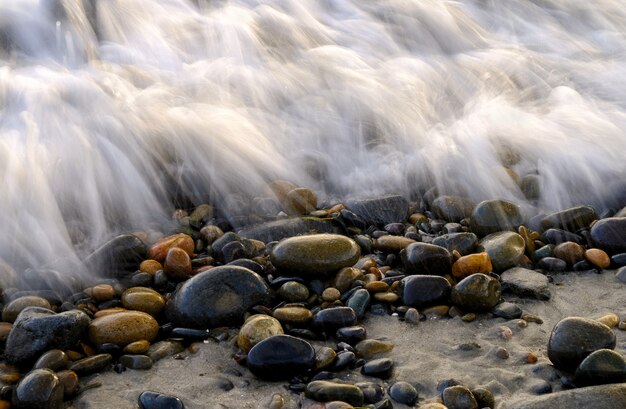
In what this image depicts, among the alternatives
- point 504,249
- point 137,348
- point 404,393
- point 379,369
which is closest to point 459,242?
point 504,249

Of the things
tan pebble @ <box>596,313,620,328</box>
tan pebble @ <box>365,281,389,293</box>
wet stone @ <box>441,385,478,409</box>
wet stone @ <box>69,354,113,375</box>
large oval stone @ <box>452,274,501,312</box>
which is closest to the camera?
wet stone @ <box>441,385,478,409</box>

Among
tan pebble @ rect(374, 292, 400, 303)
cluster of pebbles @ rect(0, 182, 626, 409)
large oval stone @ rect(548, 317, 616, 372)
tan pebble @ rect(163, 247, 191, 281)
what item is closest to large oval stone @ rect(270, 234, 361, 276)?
cluster of pebbles @ rect(0, 182, 626, 409)

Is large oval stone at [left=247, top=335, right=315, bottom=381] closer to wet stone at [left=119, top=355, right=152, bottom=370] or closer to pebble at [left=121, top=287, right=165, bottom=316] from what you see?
wet stone at [left=119, top=355, right=152, bottom=370]

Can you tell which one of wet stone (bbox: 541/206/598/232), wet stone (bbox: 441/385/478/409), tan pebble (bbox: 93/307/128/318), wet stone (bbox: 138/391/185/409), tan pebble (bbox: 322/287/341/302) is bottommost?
wet stone (bbox: 441/385/478/409)

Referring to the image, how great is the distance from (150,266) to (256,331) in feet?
2.63

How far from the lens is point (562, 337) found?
2451mm

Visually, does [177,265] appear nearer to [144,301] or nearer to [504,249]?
[144,301]

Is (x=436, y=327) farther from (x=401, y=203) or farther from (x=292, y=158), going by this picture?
(x=292, y=158)

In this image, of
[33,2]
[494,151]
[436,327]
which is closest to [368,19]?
[494,151]

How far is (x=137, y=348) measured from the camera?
2643 millimetres

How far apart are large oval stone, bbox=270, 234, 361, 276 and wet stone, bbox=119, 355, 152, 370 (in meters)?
0.78

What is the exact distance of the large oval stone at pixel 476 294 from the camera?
9.45ft

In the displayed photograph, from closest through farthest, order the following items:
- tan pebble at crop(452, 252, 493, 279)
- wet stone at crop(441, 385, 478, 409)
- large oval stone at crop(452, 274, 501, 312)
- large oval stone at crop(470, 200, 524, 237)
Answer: wet stone at crop(441, 385, 478, 409), large oval stone at crop(452, 274, 501, 312), tan pebble at crop(452, 252, 493, 279), large oval stone at crop(470, 200, 524, 237)

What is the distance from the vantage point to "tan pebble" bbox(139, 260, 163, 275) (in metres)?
3.20
